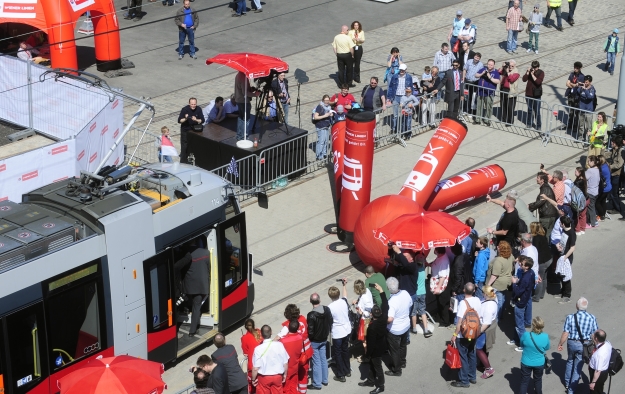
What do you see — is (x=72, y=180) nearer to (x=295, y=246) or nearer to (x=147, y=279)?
(x=147, y=279)

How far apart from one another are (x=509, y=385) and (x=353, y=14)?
21.0 metres

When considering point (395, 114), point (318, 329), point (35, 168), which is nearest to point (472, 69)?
point (395, 114)

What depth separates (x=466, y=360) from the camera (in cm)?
1379

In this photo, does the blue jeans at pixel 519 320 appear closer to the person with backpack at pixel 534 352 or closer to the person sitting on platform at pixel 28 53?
the person with backpack at pixel 534 352

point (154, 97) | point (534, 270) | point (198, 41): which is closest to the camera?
point (534, 270)

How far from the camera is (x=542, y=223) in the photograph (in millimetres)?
17328

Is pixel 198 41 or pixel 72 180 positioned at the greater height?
pixel 72 180

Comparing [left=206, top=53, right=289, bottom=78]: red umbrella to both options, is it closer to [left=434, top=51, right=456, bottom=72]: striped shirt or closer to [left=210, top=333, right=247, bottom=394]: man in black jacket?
[left=434, top=51, right=456, bottom=72]: striped shirt

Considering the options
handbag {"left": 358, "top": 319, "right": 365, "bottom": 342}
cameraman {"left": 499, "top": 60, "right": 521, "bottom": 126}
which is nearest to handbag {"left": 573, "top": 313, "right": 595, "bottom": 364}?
handbag {"left": 358, "top": 319, "right": 365, "bottom": 342}

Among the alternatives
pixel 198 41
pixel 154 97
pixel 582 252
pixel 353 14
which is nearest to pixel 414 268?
pixel 582 252

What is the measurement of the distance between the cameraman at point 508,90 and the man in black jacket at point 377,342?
37.4ft

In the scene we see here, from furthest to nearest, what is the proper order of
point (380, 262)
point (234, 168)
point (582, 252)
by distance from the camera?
point (234, 168), point (582, 252), point (380, 262)

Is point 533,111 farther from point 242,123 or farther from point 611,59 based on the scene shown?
point 242,123

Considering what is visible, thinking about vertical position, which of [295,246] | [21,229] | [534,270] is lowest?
[295,246]
